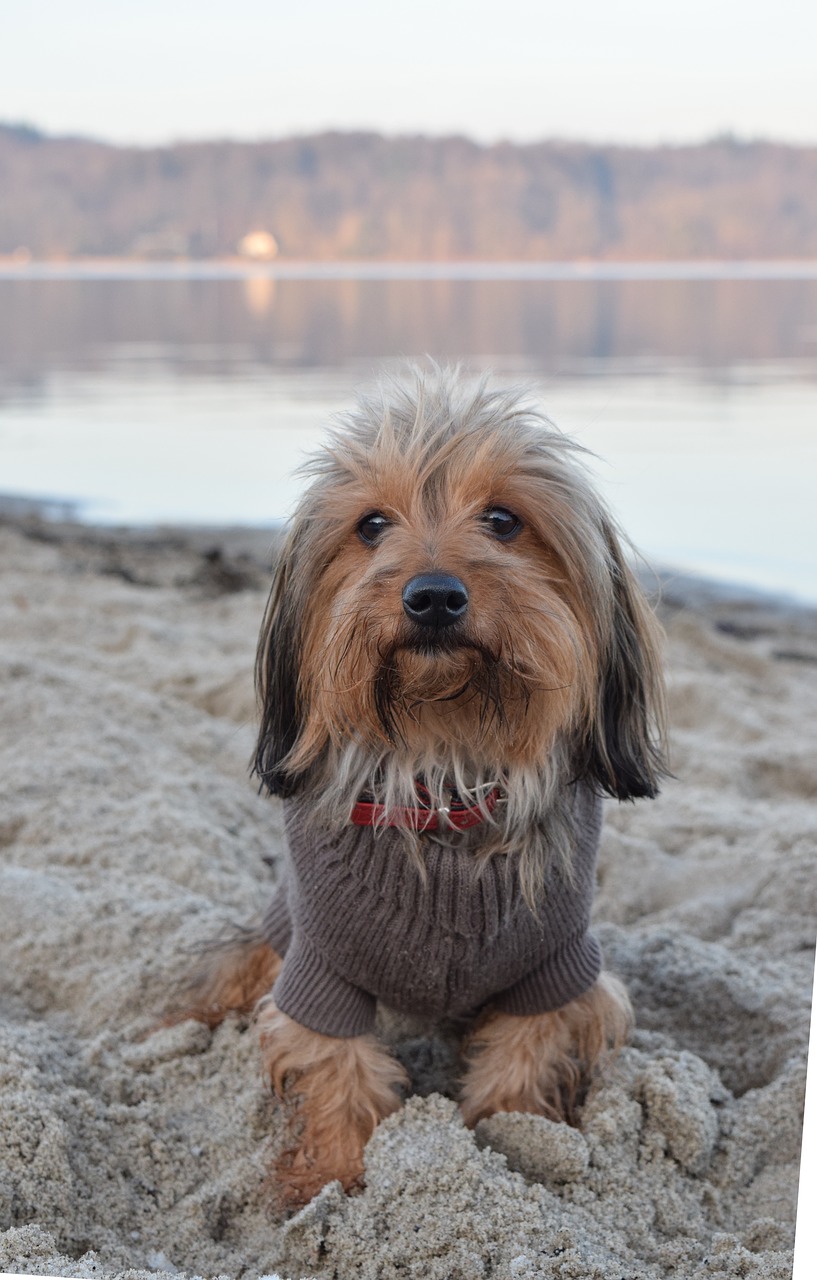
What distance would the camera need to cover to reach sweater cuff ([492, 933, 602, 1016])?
Answer: 2.81 metres

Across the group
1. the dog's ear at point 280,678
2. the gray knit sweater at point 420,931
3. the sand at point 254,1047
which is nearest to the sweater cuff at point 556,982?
the gray knit sweater at point 420,931

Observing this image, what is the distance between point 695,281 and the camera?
43250 millimetres

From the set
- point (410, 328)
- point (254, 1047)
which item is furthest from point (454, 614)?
point (410, 328)

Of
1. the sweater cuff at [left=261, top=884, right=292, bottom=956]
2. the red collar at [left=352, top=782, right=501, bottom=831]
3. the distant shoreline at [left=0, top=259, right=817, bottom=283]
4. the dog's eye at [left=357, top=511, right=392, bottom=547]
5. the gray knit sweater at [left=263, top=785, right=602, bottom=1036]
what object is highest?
the distant shoreline at [left=0, top=259, right=817, bottom=283]

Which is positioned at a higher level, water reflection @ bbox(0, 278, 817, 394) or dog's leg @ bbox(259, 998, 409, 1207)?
water reflection @ bbox(0, 278, 817, 394)

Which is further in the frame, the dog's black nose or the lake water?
the lake water

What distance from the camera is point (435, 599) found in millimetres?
2326

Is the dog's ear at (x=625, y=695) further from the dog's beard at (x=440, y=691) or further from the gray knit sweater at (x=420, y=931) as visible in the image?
the dog's beard at (x=440, y=691)

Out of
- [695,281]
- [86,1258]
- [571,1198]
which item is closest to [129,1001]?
[86,1258]

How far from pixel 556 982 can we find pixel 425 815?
1.63 ft

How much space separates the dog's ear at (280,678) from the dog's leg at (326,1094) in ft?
1.79

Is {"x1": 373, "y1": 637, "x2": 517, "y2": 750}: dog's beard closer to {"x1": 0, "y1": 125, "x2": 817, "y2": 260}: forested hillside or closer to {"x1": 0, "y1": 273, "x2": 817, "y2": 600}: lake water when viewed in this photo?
{"x1": 0, "y1": 273, "x2": 817, "y2": 600}: lake water

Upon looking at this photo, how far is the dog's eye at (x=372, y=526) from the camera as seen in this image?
2594mm

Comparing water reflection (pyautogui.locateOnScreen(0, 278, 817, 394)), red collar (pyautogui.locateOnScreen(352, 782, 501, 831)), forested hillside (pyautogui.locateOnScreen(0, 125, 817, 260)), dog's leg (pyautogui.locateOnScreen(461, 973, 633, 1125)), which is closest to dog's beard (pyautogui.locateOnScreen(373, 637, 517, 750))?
red collar (pyautogui.locateOnScreen(352, 782, 501, 831))
